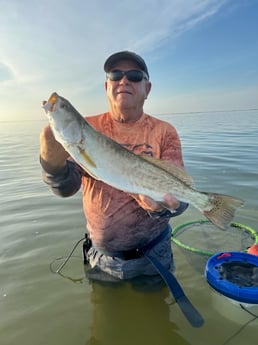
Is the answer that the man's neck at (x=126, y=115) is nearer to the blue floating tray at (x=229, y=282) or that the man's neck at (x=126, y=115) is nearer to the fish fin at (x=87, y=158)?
the fish fin at (x=87, y=158)

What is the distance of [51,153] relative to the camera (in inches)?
146

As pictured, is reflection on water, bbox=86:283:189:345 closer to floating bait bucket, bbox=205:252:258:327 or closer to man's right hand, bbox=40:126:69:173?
floating bait bucket, bbox=205:252:258:327

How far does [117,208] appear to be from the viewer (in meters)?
4.41

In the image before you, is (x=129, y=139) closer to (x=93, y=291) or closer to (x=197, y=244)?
(x=93, y=291)

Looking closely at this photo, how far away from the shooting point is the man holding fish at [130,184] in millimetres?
3557

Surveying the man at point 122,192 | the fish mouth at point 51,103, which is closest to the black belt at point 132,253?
the man at point 122,192

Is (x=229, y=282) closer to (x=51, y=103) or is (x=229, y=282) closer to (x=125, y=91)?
(x=125, y=91)

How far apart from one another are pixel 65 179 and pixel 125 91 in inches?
54.2

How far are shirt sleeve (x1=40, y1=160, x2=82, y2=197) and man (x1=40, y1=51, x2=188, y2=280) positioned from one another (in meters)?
0.01

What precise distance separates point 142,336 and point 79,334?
0.78m

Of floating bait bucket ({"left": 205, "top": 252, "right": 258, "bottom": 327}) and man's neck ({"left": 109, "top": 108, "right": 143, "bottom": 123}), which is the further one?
man's neck ({"left": 109, "top": 108, "right": 143, "bottom": 123})

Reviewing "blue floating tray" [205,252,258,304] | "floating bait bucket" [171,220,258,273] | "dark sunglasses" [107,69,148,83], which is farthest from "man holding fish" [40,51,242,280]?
"floating bait bucket" [171,220,258,273]

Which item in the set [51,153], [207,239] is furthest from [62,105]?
[207,239]

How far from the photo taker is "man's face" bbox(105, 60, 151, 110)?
4320mm
